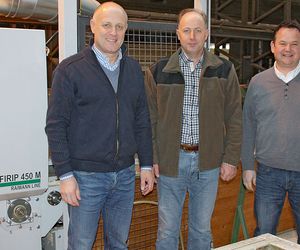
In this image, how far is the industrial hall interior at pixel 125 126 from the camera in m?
1.75

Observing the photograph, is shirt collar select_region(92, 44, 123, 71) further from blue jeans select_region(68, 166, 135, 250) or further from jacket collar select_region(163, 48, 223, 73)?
blue jeans select_region(68, 166, 135, 250)

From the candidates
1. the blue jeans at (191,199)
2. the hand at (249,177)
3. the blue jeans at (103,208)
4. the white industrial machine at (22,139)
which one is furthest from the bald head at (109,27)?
the hand at (249,177)

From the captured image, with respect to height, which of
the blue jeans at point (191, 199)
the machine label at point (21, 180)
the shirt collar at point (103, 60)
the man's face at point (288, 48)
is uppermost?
the man's face at point (288, 48)

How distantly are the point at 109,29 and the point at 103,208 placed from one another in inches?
32.2

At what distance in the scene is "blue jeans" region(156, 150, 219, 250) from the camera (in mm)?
2081

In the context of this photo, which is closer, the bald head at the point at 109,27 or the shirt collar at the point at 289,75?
the bald head at the point at 109,27

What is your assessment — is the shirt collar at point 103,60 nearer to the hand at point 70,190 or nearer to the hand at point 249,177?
the hand at point 70,190

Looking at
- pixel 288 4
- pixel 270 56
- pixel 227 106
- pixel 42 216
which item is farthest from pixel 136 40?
pixel 270 56

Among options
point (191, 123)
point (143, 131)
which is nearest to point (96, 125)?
point (143, 131)

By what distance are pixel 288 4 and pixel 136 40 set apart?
411 centimetres

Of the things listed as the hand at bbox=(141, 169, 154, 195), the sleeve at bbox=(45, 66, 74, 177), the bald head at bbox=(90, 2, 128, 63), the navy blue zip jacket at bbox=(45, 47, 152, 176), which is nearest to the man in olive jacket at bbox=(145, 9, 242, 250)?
the hand at bbox=(141, 169, 154, 195)

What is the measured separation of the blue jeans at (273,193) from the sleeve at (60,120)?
1.07m

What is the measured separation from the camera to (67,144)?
5.63ft

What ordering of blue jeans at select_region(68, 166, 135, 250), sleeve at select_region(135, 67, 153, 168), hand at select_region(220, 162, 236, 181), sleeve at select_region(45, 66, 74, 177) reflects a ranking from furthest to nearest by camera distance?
hand at select_region(220, 162, 236, 181) → sleeve at select_region(135, 67, 153, 168) → blue jeans at select_region(68, 166, 135, 250) → sleeve at select_region(45, 66, 74, 177)
